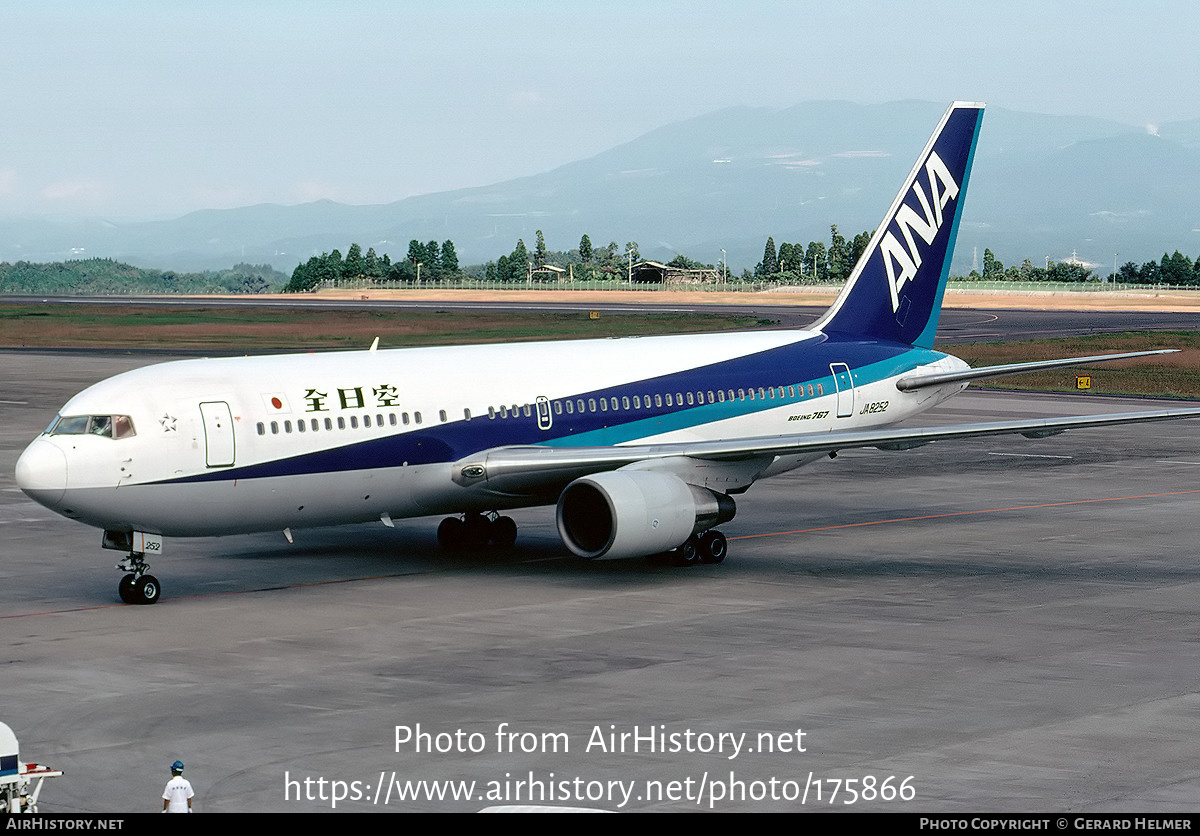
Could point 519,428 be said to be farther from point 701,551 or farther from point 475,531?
point 701,551

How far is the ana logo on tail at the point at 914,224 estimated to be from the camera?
124ft

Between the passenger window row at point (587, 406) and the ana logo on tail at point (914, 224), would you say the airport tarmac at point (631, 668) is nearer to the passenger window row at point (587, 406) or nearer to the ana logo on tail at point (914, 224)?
the passenger window row at point (587, 406)

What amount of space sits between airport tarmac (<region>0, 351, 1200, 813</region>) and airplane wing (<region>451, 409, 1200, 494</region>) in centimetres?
185

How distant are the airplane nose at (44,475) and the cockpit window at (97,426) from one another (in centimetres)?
75

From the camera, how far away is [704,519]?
3006 cm

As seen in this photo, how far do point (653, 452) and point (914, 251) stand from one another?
444 inches

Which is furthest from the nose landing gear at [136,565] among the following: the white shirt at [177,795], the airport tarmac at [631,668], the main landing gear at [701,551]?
the white shirt at [177,795]

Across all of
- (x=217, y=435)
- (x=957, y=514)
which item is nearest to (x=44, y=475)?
(x=217, y=435)

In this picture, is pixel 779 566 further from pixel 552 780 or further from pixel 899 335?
pixel 552 780

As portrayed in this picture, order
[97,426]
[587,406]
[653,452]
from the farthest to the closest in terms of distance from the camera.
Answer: [587,406] < [653,452] < [97,426]

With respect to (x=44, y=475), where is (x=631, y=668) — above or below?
below

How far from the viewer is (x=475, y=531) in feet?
108

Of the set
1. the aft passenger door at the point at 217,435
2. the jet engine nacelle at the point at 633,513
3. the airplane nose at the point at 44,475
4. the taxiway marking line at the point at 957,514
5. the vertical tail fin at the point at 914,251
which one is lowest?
the taxiway marking line at the point at 957,514

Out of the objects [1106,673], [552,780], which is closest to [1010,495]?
[1106,673]
